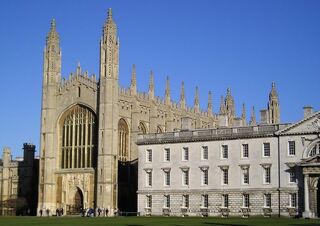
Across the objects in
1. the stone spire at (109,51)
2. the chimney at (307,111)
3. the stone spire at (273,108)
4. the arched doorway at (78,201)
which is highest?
the stone spire at (109,51)

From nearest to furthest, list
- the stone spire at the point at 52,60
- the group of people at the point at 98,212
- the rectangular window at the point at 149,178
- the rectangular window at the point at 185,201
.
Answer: the rectangular window at the point at 185,201 < the rectangular window at the point at 149,178 < the group of people at the point at 98,212 < the stone spire at the point at 52,60

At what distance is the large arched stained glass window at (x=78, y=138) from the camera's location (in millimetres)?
76188

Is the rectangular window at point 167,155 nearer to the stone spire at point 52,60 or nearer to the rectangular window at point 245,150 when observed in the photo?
the rectangular window at point 245,150

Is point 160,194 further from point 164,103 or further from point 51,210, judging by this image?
point 164,103

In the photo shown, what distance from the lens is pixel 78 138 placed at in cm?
7756

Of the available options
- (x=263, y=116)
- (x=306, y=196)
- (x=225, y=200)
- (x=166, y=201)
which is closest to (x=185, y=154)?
(x=166, y=201)

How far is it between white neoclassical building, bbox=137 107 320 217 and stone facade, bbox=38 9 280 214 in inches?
210

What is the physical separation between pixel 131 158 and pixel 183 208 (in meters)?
14.5

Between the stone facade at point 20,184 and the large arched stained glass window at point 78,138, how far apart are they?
10679 millimetres

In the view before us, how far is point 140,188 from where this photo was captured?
6931cm

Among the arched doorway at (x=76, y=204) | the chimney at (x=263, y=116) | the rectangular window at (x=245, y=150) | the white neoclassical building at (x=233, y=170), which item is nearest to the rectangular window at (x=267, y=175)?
the white neoclassical building at (x=233, y=170)

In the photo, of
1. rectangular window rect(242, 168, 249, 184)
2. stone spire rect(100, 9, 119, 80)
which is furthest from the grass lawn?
stone spire rect(100, 9, 119, 80)

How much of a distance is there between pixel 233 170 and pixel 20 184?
3667cm

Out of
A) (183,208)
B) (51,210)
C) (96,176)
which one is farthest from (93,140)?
(183,208)
